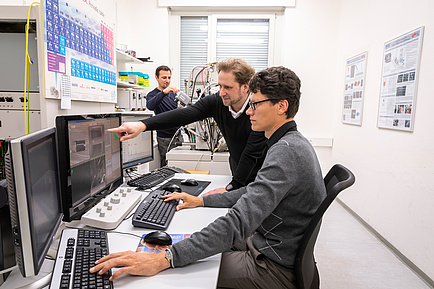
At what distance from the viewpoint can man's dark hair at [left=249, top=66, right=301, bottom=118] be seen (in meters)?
1.07

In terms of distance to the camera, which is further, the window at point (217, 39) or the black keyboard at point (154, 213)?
the window at point (217, 39)

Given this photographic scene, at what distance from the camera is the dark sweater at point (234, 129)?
1.57 meters

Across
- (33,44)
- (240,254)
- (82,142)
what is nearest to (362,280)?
(240,254)

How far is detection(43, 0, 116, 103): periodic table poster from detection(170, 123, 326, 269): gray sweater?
3.05 ft

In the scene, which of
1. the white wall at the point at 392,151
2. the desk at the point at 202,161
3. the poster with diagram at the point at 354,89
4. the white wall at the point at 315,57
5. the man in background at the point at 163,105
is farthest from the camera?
the white wall at the point at 315,57

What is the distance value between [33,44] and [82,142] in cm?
55

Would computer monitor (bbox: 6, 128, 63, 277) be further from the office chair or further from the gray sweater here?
the office chair

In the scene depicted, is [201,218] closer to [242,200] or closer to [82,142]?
[242,200]

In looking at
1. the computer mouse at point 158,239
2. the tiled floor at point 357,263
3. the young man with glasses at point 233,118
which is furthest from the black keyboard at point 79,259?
the tiled floor at point 357,263

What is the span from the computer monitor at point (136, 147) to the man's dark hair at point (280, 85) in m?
0.85

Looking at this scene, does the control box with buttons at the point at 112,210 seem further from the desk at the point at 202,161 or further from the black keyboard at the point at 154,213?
the desk at the point at 202,161

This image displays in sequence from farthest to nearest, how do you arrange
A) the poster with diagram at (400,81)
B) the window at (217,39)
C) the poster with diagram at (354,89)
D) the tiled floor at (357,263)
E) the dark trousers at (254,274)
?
the window at (217,39)
the poster with diagram at (354,89)
the poster with diagram at (400,81)
the tiled floor at (357,263)
the dark trousers at (254,274)

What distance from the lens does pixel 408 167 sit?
227cm

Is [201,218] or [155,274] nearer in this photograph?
[155,274]
